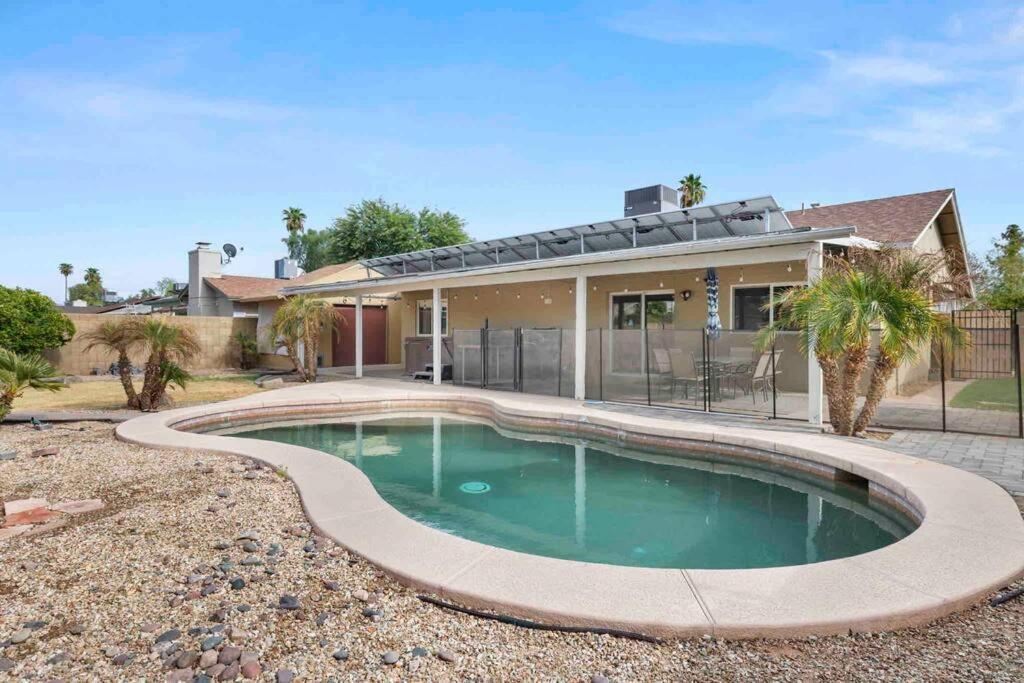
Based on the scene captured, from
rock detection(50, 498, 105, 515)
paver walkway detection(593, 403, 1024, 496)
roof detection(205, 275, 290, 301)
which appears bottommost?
rock detection(50, 498, 105, 515)

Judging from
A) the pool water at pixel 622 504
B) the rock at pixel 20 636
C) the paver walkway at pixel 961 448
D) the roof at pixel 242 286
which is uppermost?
the roof at pixel 242 286

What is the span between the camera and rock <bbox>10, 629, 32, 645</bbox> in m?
2.78

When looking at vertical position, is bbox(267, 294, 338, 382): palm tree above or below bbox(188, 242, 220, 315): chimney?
below

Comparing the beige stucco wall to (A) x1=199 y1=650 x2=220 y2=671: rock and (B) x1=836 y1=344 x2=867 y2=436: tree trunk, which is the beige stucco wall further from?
(B) x1=836 y1=344 x2=867 y2=436: tree trunk

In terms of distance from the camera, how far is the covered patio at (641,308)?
9.26 meters

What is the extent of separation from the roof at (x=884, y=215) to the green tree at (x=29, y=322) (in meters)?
18.6

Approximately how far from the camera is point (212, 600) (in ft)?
10.4

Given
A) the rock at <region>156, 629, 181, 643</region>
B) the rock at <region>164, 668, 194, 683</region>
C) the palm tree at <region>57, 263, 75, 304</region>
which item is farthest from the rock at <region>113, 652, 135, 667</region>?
the palm tree at <region>57, 263, 75, 304</region>

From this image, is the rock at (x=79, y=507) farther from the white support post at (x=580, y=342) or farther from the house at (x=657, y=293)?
the white support post at (x=580, y=342)

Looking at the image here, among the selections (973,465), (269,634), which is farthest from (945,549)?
(269,634)

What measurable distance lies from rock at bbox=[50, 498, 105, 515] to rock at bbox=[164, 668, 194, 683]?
2978 millimetres

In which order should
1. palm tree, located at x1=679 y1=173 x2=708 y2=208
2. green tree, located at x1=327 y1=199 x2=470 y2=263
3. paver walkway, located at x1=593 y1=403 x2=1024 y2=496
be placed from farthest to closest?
1. palm tree, located at x1=679 y1=173 x2=708 y2=208
2. green tree, located at x1=327 y1=199 x2=470 y2=263
3. paver walkway, located at x1=593 y1=403 x2=1024 y2=496

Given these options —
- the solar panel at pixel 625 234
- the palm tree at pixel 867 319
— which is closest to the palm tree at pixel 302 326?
the solar panel at pixel 625 234

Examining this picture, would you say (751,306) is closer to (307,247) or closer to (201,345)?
(201,345)
